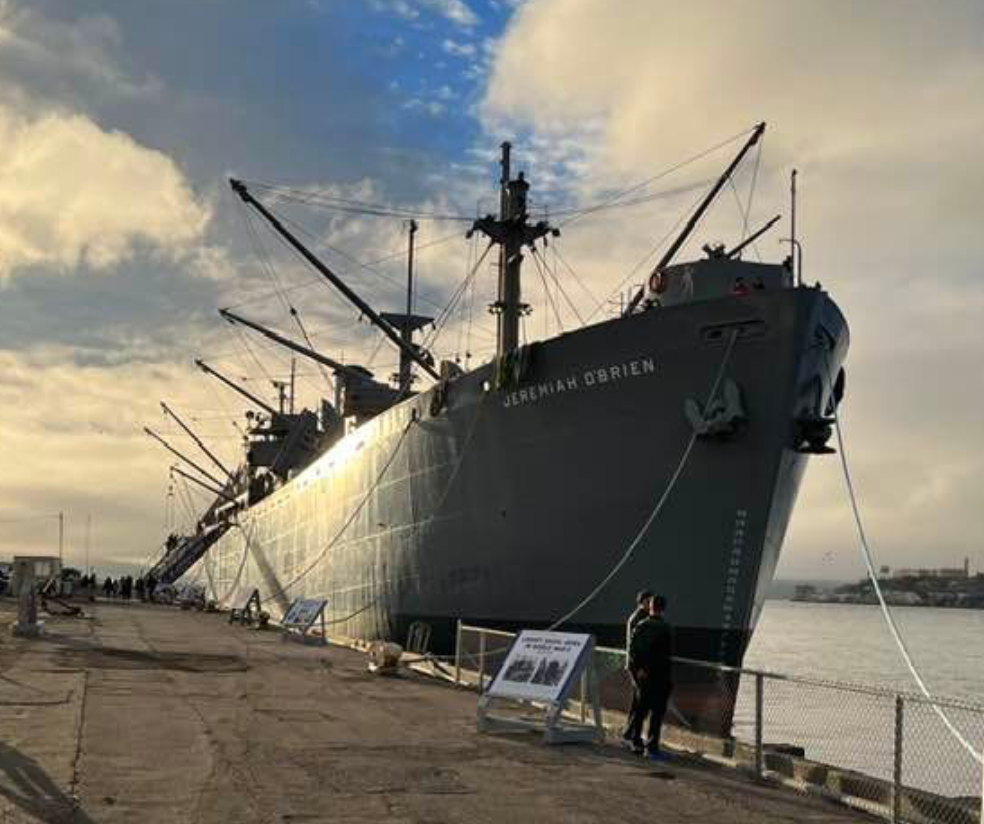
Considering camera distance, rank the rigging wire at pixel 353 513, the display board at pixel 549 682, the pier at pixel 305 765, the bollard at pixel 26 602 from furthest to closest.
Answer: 1. the rigging wire at pixel 353 513
2. the bollard at pixel 26 602
3. the display board at pixel 549 682
4. the pier at pixel 305 765

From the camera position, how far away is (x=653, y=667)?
11.0 metres

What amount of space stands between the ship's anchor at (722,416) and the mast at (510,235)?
8.33 meters

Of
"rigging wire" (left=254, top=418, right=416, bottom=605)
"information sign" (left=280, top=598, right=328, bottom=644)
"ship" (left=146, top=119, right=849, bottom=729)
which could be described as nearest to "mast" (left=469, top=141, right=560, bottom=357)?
"ship" (left=146, top=119, right=849, bottom=729)

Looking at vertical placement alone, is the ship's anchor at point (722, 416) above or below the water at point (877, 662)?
above

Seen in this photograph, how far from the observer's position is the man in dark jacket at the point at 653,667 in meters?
11.0

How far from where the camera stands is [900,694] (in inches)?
340

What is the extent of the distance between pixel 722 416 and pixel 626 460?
2.01 meters

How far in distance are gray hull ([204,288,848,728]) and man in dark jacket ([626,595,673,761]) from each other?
6280 mm

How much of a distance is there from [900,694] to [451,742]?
4700mm

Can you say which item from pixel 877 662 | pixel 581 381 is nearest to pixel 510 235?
pixel 581 381

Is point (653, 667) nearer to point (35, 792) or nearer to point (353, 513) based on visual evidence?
point (35, 792)

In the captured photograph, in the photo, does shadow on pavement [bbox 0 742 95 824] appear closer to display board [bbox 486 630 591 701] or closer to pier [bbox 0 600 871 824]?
pier [bbox 0 600 871 824]

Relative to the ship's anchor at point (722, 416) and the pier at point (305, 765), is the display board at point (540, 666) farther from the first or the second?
the ship's anchor at point (722, 416)

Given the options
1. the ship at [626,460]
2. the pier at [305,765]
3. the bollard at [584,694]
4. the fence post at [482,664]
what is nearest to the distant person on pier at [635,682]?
the pier at [305,765]
